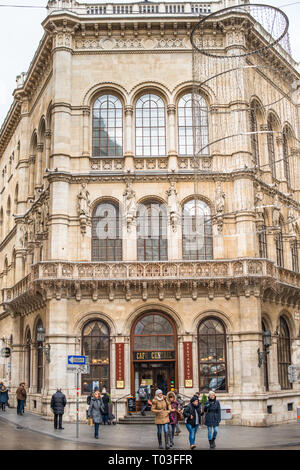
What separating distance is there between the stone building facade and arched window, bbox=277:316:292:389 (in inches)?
4.5

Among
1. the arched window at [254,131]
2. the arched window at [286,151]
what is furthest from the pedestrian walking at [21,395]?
the arched window at [286,151]

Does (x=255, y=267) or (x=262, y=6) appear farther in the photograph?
(x=255, y=267)

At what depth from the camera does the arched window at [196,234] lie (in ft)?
108

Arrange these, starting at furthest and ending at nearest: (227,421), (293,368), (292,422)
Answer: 1. (292,422)
2. (227,421)
3. (293,368)

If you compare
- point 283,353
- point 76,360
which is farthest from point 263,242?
point 76,360

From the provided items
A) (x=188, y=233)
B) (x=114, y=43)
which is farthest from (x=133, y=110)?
(x=188, y=233)

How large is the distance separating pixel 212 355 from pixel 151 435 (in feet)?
24.2

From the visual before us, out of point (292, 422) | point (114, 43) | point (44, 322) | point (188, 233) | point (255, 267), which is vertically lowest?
point (292, 422)

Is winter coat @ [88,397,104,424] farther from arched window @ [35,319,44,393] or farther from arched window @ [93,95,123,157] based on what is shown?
arched window @ [93,95,123,157]

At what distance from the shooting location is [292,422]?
33.0m

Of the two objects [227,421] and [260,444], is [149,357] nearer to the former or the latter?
[227,421]

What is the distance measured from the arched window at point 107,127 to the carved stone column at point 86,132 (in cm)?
43

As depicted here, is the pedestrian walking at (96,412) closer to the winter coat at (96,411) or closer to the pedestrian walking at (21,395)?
the winter coat at (96,411)

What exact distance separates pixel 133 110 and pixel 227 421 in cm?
1712
